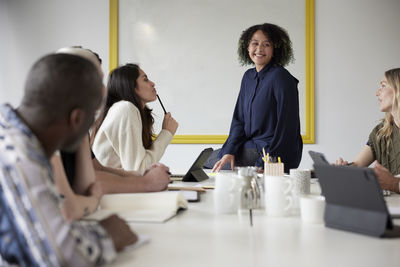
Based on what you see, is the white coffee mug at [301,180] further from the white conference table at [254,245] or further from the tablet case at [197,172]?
the tablet case at [197,172]

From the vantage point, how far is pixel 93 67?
0.81 metres

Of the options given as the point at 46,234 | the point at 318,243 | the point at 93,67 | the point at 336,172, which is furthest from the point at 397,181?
the point at 46,234

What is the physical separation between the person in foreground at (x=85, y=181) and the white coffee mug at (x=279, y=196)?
46 centimetres

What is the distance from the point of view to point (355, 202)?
0.98m

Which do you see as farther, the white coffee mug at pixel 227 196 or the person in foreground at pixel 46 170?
the white coffee mug at pixel 227 196

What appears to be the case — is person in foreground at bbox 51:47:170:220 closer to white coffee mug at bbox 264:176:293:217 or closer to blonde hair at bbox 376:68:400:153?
white coffee mug at bbox 264:176:293:217

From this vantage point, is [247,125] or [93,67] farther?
[247,125]

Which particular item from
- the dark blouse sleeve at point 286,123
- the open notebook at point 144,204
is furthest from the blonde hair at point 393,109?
the open notebook at point 144,204

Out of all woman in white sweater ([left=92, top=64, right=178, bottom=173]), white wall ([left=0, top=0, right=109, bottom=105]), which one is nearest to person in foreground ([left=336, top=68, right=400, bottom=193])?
woman in white sweater ([left=92, top=64, right=178, bottom=173])

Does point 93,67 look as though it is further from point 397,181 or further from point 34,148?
point 397,181

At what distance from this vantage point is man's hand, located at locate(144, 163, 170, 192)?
1.55 m

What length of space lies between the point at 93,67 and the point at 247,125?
89.7 inches

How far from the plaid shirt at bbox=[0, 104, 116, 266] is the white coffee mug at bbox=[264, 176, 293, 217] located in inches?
23.9

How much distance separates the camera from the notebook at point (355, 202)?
36.7 inches
